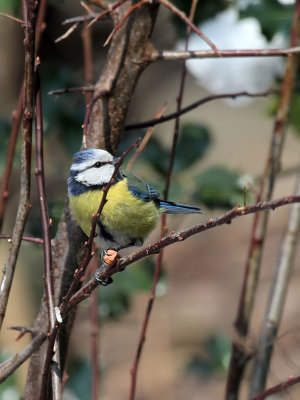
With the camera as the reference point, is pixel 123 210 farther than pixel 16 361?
Yes

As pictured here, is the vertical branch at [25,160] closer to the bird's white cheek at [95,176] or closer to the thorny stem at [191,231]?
the thorny stem at [191,231]

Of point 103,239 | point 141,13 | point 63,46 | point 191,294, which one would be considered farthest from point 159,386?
point 141,13

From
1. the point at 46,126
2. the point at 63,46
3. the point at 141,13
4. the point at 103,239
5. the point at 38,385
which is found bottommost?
the point at 38,385

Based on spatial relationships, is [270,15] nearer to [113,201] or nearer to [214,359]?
[113,201]

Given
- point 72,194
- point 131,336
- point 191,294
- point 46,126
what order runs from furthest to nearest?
point 191,294 → point 131,336 → point 46,126 → point 72,194

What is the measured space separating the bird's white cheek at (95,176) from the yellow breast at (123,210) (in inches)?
1.4

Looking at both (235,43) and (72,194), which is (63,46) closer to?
(235,43)

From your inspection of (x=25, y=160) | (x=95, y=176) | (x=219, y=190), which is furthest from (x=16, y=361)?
(x=219, y=190)

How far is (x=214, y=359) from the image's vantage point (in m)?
2.29

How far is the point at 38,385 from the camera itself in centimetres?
112

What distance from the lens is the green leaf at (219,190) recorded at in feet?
6.16

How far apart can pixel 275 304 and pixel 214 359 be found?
2.89 ft

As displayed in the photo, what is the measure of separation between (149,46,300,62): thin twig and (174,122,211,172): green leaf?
0.79 m

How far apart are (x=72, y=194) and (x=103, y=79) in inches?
10.5
